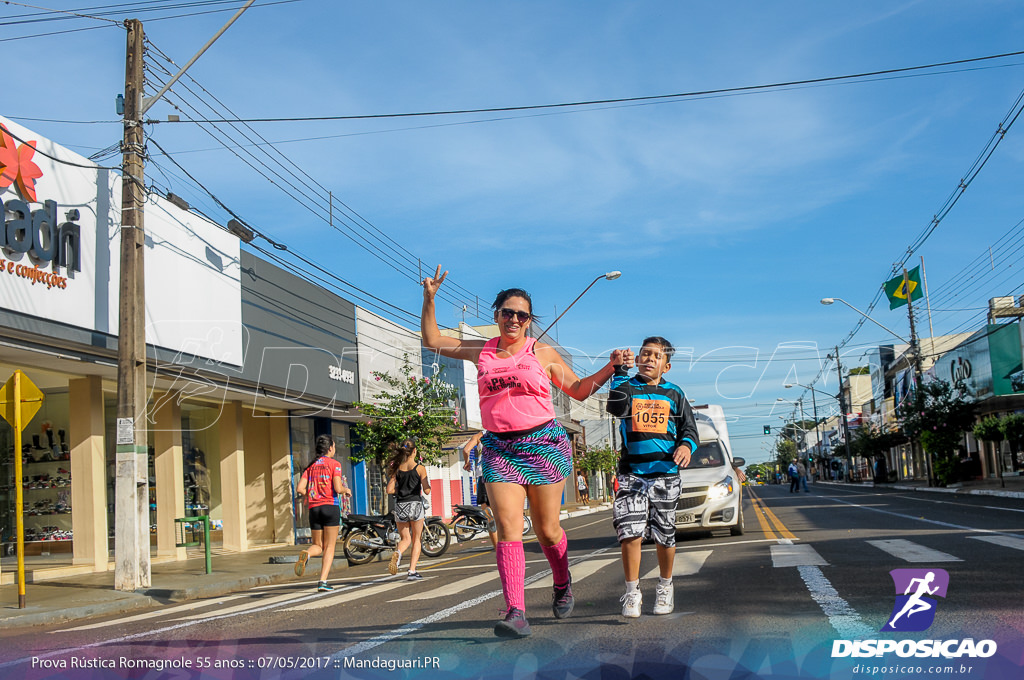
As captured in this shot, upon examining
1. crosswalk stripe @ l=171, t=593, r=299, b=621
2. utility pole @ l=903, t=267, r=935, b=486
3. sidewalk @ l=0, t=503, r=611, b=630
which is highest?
utility pole @ l=903, t=267, r=935, b=486

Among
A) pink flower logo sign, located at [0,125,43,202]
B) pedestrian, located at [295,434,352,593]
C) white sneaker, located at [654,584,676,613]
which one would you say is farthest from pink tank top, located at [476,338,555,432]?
pink flower logo sign, located at [0,125,43,202]

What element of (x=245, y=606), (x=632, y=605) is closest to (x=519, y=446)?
(x=632, y=605)

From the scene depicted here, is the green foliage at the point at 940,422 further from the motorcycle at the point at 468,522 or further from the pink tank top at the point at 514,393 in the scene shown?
the pink tank top at the point at 514,393

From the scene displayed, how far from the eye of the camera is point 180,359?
17.5 meters

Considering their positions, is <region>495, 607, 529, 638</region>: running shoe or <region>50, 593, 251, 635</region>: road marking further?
<region>50, 593, 251, 635</region>: road marking

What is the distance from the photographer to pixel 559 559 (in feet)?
18.7

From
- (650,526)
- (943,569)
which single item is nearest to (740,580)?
(943,569)

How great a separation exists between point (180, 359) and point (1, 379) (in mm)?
2989

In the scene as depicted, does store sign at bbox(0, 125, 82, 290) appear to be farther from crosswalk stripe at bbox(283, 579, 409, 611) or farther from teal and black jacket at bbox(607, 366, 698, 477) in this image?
teal and black jacket at bbox(607, 366, 698, 477)

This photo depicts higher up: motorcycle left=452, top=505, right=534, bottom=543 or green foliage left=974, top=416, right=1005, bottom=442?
green foliage left=974, top=416, right=1005, bottom=442

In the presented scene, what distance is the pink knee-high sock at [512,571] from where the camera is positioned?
5289mm

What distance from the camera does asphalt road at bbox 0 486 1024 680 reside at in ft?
14.8

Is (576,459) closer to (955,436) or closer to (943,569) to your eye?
(955,436)

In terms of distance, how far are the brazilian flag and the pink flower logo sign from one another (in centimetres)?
3539
